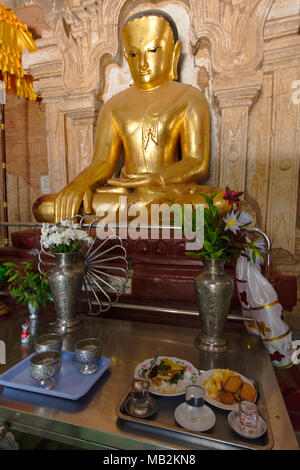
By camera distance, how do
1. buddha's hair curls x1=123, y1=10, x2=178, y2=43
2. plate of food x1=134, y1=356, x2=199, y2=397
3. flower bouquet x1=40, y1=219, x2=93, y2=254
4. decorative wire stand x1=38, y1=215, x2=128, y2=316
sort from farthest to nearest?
1. buddha's hair curls x1=123, y1=10, x2=178, y2=43
2. decorative wire stand x1=38, y1=215, x2=128, y2=316
3. flower bouquet x1=40, y1=219, x2=93, y2=254
4. plate of food x1=134, y1=356, x2=199, y2=397

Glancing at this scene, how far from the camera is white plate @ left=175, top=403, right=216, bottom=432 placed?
89 cm

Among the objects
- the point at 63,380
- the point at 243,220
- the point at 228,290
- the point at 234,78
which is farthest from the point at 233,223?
the point at 234,78

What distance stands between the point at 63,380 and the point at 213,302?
67cm

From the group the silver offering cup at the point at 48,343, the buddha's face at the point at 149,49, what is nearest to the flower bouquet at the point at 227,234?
the silver offering cup at the point at 48,343

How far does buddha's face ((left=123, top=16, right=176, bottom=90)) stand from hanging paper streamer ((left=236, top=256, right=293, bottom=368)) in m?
2.26

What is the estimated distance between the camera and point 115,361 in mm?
1296

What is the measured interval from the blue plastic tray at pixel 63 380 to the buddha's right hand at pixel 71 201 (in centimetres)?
137

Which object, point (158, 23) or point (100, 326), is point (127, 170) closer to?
point (158, 23)

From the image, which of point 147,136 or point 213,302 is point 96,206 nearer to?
point 147,136

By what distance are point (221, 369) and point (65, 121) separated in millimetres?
3102

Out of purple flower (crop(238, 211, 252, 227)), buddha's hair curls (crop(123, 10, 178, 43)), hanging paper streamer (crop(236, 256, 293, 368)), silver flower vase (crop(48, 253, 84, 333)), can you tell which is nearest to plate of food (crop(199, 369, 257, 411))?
hanging paper streamer (crop(236, 256, 293, 368))

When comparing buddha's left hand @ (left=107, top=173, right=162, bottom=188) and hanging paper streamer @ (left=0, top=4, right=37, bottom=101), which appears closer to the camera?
buddha's left hand @ (left=107, top=173, right=162, bottom=188)

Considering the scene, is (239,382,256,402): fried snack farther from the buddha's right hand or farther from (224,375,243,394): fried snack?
the buddha's right hand

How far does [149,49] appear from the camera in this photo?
287cm
